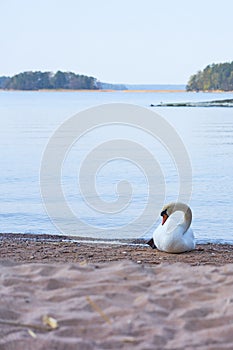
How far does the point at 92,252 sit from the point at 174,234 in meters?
1.10

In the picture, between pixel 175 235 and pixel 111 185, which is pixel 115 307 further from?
pixel 111 185

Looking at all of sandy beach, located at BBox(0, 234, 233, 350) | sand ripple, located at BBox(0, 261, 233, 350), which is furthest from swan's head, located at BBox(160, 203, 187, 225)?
sand ripple, located at BBox(0, 261, 233, 350)

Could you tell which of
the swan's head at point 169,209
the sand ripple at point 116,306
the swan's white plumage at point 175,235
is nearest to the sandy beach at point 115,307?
the sand ripple at point 116,306

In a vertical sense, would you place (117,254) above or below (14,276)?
below

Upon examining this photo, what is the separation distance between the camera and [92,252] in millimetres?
9781

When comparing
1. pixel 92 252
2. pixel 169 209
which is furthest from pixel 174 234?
pixel 92 252

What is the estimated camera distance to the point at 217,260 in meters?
9.35

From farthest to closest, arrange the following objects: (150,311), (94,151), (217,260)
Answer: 1. (94,151)
2. (217,260)
3. (150,311)

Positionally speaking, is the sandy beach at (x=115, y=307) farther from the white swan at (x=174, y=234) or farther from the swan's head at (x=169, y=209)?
the swan's head at (x=169, y=209)

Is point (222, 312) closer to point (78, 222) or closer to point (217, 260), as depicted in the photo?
point (217, 260)

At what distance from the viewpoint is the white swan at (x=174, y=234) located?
995cm

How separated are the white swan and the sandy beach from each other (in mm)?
3140

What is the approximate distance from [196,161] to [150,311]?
740 inches

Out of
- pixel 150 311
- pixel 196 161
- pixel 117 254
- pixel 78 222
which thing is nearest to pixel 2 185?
pixel 78 222
